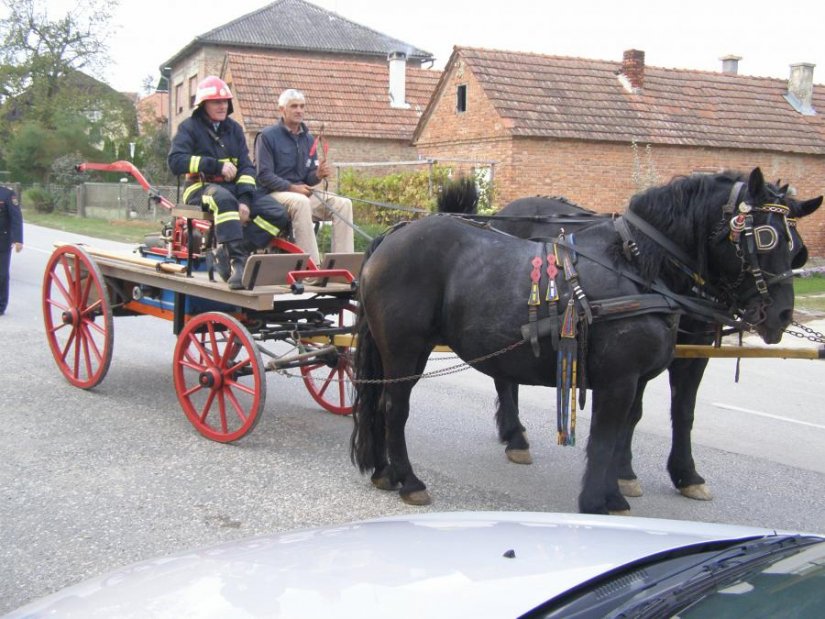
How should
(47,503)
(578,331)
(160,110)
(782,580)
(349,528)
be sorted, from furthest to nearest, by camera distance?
(160,110) → (47,503) → (578,331) → (349,528) → (782,580)

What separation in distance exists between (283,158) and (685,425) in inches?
145

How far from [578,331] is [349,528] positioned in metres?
2.18

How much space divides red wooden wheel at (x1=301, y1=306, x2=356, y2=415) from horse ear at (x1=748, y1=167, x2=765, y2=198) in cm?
274

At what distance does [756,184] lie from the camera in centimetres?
448

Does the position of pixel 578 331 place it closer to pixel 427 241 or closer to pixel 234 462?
pixel 427 241

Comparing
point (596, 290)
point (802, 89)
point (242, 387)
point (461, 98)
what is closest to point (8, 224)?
point (242, 387)

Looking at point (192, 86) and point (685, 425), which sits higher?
point (192, 86)

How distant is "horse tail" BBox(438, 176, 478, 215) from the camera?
644 centimetres

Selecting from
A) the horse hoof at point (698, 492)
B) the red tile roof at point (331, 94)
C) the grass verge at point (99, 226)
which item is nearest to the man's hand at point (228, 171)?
the horse hoof at point (698, 492)

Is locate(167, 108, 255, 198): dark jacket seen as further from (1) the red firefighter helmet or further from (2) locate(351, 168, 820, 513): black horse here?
(2) locate(351, 168, 820, 513): black horse

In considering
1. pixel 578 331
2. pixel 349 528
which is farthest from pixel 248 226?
pixel 349 528

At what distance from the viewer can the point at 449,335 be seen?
16.8 ft

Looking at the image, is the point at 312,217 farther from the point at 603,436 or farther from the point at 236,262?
the point at 603,436

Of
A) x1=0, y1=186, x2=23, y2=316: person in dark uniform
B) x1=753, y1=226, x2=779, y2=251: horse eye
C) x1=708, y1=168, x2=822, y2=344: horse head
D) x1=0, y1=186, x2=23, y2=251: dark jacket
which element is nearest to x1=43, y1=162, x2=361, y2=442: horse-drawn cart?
x1=708, y1=168, x2=822, y2=344: horse head
